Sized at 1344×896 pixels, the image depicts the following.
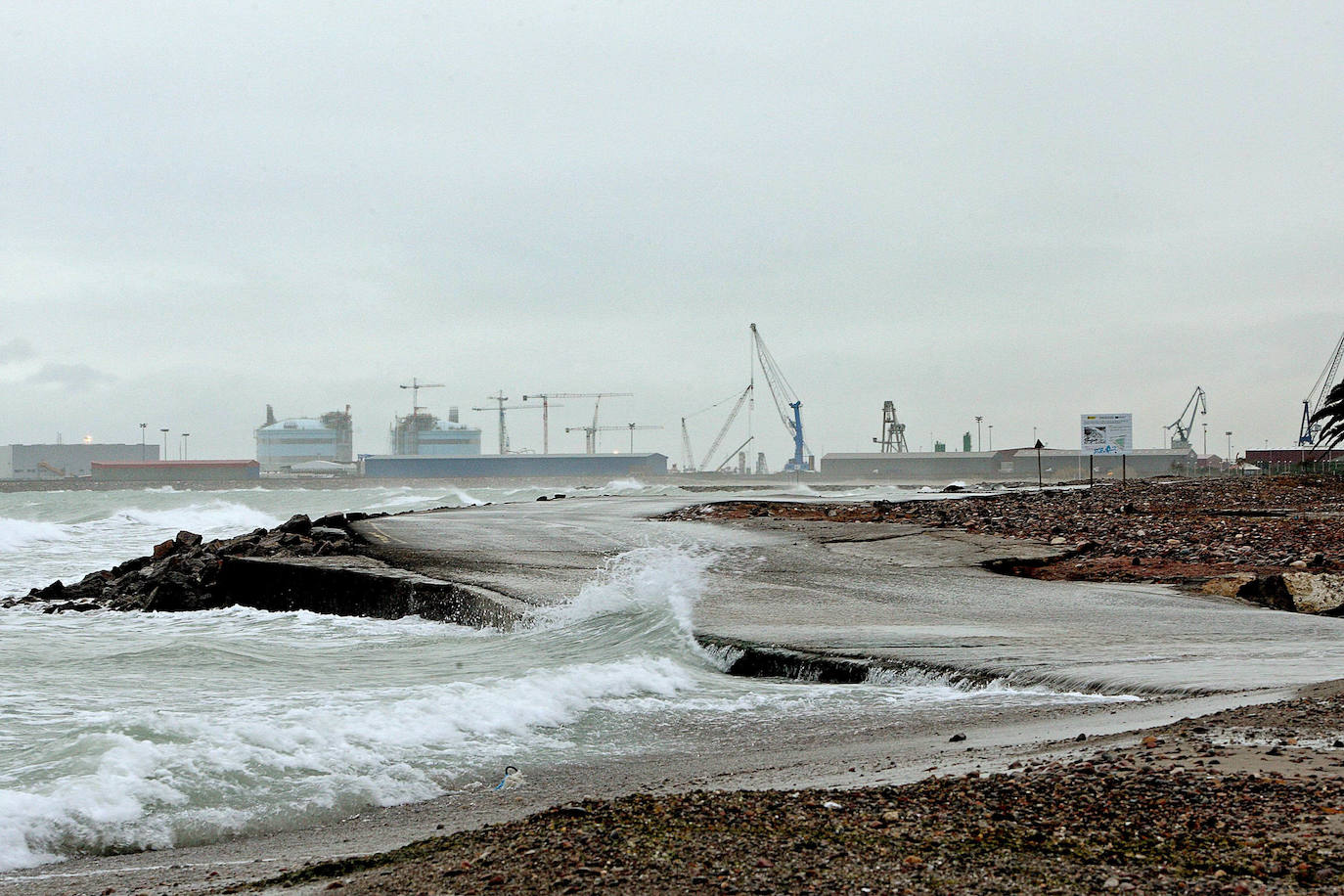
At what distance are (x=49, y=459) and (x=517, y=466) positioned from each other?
73.1m

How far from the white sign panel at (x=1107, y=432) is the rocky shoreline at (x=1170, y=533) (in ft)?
47.8

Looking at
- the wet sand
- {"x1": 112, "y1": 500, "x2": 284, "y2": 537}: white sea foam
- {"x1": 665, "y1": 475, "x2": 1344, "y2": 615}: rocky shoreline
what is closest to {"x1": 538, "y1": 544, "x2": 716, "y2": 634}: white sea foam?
the wet sand

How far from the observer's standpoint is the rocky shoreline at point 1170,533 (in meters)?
13.6

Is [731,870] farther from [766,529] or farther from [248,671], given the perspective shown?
[766,529]

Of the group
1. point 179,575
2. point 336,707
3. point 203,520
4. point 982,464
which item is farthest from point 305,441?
point 336,707

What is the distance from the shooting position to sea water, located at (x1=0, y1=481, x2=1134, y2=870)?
5.95 metres

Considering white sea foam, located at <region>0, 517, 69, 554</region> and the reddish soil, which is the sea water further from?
white sea foam, located at <region>0, 517, 69, 554</region>

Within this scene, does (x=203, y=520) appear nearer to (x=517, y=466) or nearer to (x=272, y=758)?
(x=272, y=758)

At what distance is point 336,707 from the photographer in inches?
325

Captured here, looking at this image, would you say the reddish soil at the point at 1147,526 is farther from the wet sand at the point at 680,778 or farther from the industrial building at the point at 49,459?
the industrial building at the point at 49,459

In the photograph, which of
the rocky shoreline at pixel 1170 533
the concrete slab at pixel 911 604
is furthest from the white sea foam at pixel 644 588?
the rocky shoreline at pixel 1170 533

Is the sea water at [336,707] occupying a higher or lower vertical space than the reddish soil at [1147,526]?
lower

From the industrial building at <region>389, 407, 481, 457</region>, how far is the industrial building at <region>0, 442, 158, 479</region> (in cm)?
4550

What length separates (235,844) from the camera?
214 inches
